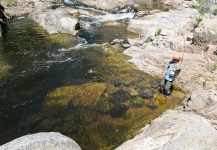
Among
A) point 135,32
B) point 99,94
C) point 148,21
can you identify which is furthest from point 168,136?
point 148,21

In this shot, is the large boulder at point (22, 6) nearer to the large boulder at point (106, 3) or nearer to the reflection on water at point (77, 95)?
the large boulder at point (106, 3)

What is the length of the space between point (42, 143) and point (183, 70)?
9212 millimetres

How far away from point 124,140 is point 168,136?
2.08 m

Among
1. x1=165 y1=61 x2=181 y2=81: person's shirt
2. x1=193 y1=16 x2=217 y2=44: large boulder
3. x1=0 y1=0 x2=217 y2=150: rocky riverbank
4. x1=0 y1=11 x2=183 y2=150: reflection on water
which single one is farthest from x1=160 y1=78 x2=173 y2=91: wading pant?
x1=193 y1=16 x2=217 y2=44: large boulder

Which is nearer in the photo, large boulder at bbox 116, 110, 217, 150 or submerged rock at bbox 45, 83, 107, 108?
large boulder at bbox 116, 110, 217, 150

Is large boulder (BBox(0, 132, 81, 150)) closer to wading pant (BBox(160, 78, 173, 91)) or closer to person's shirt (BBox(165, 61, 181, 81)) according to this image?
wading pant (BBox(160, 78, 173, 91))

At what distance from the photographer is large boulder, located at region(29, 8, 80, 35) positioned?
21.8 meters

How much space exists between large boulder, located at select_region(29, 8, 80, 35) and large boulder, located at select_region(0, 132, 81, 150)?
15.2m

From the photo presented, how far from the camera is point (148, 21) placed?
23.4 m

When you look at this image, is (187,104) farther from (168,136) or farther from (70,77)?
(70,77)

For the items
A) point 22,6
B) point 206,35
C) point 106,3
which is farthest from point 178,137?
point 22,6

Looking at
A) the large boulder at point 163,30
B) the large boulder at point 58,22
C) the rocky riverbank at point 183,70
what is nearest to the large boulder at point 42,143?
the rocky riverbank at point 183,70

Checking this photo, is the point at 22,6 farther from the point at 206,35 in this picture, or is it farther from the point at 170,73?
the point at 170,73

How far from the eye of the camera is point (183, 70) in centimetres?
1364
